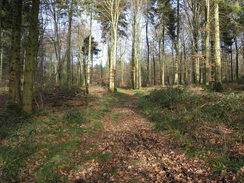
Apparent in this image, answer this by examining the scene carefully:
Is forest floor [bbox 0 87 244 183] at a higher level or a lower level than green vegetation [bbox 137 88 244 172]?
lower

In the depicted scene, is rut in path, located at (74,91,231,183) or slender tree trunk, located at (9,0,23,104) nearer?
rut in path, located at (74,91,231,183)

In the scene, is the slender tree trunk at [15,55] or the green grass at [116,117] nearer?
the slender tree trunk at [15,55]

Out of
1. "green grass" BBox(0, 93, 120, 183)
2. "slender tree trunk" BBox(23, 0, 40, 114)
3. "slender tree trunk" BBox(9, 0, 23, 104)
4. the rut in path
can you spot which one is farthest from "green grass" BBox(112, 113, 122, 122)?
"slender tree trunk" BBox(9, 0, 23, 104)

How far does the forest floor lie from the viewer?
141 inches

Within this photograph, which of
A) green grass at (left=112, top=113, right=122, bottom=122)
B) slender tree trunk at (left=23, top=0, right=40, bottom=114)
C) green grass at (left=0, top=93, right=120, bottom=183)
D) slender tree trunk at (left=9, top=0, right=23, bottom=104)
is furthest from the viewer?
→ green grass at (left=112, top=113, right=122, bottom=122)

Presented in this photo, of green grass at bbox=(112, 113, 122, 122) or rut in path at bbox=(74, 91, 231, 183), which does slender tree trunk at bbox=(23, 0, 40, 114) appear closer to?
rut in path at bbox=(74, 91, 231, 183)

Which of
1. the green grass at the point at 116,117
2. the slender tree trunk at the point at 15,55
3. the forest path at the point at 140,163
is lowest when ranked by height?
the forest path at the point at 140,163

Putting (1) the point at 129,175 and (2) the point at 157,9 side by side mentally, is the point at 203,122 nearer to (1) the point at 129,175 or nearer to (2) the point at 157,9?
(1) the point at 129,175

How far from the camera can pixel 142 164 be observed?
3916 mm

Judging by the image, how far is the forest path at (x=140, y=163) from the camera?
347cm

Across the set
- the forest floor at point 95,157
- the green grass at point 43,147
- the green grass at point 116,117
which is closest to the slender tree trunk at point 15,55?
the green grass at point 43,147

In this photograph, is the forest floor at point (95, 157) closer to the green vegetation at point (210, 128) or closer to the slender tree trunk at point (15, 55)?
the green vegetation at point (210, 128)

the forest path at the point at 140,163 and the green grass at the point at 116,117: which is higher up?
the green grass at the point at 116,117

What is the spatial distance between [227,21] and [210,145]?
1561 centimetres
